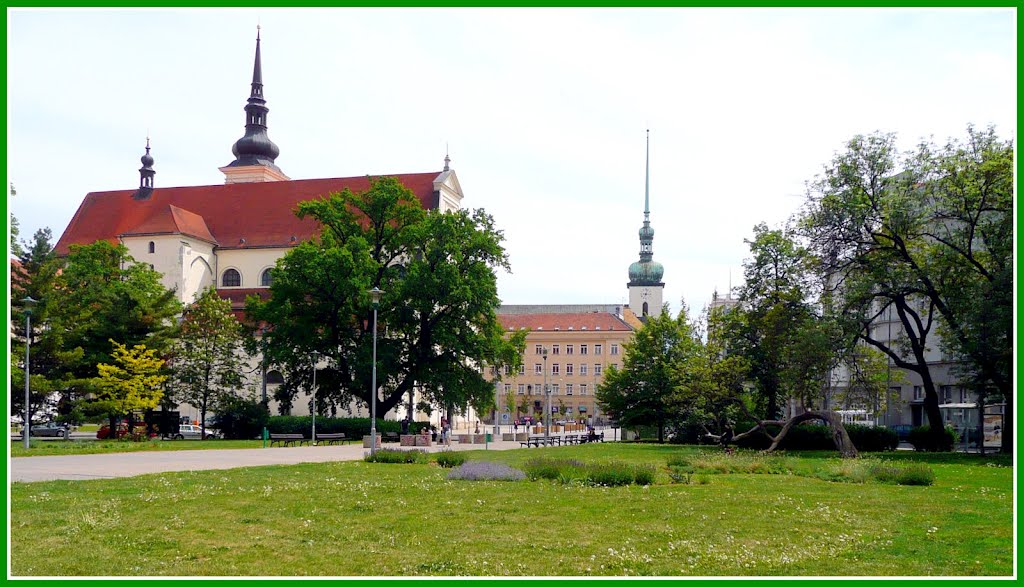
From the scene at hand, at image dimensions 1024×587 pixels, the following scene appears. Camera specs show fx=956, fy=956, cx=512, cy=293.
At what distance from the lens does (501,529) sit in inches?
478

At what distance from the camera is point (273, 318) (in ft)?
163

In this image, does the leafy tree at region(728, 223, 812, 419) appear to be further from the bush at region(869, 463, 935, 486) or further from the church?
the church

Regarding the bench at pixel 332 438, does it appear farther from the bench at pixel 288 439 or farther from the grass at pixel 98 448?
the grass at pixel 98 448

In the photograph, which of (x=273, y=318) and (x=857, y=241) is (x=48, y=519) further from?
(x=273, y=318)

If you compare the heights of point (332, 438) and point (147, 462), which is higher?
point (147, 462)

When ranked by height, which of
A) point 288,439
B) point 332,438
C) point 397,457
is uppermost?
point 397,457

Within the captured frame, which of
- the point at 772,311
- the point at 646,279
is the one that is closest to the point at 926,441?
the point at 772,311

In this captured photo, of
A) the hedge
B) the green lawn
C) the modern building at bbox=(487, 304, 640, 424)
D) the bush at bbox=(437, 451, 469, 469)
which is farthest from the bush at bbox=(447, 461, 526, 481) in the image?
the modern building at bbox=(487, 304, 640, 424)

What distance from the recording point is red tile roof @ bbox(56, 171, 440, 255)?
241 ft

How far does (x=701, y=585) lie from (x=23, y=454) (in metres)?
28.6

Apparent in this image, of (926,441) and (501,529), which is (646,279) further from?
(501,529)

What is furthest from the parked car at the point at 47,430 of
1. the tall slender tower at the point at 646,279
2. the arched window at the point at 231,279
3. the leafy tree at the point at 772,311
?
the tall slender tower at the point at 646,279

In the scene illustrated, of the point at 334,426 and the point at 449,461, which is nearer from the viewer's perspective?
the point at 449,461

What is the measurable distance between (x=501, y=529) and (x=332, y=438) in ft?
110
